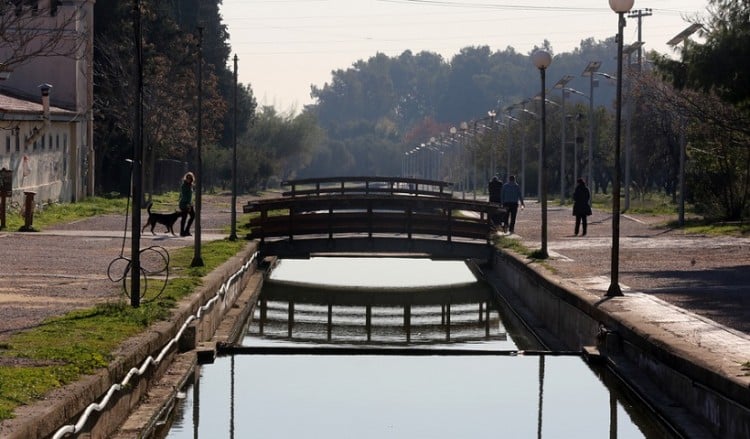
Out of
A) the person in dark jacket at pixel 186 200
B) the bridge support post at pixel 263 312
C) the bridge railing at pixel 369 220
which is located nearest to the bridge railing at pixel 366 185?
the bridge railing at pixel 369 220

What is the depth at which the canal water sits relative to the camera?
15.0 metres

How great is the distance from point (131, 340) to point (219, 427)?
1.53 meters

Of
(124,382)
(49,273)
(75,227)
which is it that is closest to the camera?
(124,382)

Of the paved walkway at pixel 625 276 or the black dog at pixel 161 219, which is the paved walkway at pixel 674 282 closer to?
the paved walkway at pixel 625 276

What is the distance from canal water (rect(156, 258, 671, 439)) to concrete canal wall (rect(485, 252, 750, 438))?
267mm

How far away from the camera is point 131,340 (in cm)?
1563

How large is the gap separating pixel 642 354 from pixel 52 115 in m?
35.0

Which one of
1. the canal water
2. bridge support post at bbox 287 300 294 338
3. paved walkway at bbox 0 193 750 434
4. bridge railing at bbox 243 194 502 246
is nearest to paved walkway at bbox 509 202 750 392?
paved walkway at bbox 0 193 750 434

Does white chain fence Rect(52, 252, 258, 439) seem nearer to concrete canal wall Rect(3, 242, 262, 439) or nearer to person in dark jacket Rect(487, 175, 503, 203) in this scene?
concrete canal wall Rect(3, 242, 262, 439)

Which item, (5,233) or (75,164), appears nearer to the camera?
(5,233)

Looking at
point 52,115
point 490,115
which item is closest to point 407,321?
point 52,115

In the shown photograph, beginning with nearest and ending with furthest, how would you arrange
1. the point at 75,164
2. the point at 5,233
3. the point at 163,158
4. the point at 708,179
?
1. the point at 5,233
2. the point at 708,179
3. the point at 75,164
4. the point at 163,158

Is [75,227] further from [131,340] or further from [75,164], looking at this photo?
[131,340]

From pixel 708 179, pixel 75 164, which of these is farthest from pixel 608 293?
pixel 75 164
